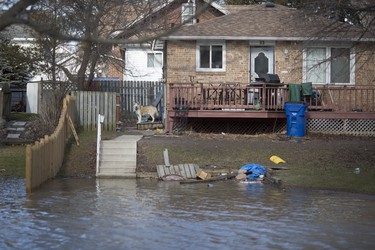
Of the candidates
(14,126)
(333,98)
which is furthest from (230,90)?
(14,126)

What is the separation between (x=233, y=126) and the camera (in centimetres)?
2680

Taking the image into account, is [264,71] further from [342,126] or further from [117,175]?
[117,175]

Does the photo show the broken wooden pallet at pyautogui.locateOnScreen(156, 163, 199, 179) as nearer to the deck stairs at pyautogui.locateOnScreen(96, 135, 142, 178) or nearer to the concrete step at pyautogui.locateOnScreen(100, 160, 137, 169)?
the deck stairs at pyautogui.locateOnScreen(96, 135, 142, 178)

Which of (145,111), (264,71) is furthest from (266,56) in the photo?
(145,111)

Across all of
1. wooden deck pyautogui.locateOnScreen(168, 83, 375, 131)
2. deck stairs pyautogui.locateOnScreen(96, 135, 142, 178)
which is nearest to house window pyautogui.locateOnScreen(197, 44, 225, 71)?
wooden deck pyautogui.locateOnScreen(168, 83, 375, 131)

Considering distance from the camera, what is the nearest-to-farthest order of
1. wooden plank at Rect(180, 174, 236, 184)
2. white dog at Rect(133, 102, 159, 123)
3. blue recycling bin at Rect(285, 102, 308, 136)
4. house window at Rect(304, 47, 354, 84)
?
wooden plank at Rect(180, 174, 236, 184)
blue recycling bin at Rect(285, 102, 308, 136)
house window at Rect(304, 47, 354, 84)
white dog at Rect(133, 102, 159, 123)

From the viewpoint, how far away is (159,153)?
2166cm

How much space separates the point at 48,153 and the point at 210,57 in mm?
10005

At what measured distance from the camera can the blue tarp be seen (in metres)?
19.6

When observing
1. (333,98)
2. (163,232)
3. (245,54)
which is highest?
(245,54)

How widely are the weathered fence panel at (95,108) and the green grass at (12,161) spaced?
3.15 m

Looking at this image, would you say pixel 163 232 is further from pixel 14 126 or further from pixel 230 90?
pixel 14 126

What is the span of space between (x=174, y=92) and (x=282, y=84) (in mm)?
3897

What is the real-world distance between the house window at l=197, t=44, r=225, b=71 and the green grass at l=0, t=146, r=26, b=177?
761 cm
